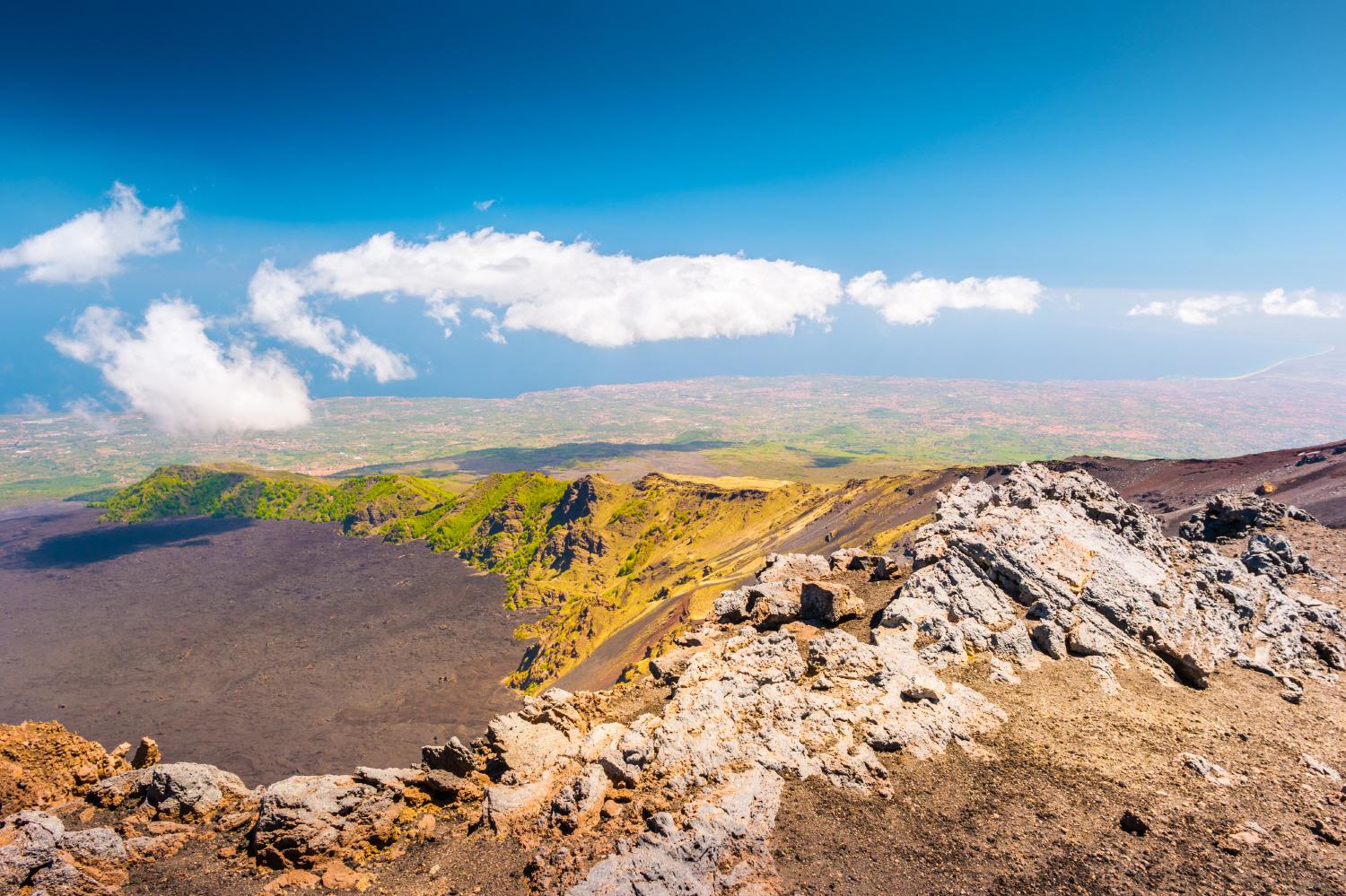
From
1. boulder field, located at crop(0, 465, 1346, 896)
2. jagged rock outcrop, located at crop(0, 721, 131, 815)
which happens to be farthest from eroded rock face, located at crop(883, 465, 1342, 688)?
jagged rock outcrop, located at crop(0, 721, 131, 815)

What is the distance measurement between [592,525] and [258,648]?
181 feet

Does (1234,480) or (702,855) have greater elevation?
(702,855)

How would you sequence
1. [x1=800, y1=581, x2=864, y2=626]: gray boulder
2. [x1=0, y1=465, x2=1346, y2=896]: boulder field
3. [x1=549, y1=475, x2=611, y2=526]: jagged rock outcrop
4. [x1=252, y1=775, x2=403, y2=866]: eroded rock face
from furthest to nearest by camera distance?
1. [x1=549, y1=475, x2=611, y2=526]: jagged rock outcrop
2. [x1=800, y1=581, x2=864, y2=626]: gray boulder
3. [x1=252, y1=775, x2=403, y2=866]: eroded rock face
4. [x1=0, y1=465, x2=1346, y2=896]: boulder field

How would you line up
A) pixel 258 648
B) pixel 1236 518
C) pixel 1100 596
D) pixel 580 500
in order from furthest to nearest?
pixel 580 500, pixel 258 648, pixel 1236 518, pixel 1100 596

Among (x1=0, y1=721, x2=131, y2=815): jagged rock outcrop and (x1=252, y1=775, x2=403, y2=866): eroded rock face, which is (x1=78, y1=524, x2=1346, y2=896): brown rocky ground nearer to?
(x1=252, y1=775, x2=403, y2=866): eroded rock face

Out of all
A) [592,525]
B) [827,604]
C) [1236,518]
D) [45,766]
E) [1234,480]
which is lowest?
[592,525]

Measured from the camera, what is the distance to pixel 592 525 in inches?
4345

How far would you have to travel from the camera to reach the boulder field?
1245 cm

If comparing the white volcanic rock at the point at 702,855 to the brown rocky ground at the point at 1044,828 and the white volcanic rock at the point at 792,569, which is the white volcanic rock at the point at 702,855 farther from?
the white volcanic rock at the point at 792,569

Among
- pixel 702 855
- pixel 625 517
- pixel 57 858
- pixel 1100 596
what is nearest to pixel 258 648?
pixel 625 517

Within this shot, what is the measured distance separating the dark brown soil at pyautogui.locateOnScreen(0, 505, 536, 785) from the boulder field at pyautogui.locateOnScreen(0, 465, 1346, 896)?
43.4 m

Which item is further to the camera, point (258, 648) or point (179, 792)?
point (258, 648)

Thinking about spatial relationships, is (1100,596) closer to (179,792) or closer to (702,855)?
(702,855)

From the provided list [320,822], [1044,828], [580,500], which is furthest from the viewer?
[580,500]
